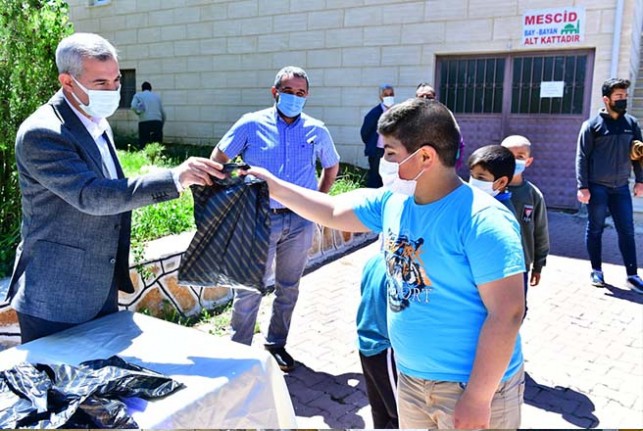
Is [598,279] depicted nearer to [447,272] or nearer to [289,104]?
[289,104]

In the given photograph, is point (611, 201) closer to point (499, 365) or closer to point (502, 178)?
point (502, 178)

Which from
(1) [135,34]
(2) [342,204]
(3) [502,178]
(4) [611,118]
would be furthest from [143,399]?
(1) [135,34]

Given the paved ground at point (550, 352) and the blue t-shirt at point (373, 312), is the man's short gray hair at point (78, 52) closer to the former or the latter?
the blue t-shirt at point (373, 312)

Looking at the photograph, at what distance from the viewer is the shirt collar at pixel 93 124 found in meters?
2.41

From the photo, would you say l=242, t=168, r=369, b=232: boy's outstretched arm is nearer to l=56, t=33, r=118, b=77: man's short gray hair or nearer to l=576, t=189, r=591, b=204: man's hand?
l=56, t=33, r=118, b=77: man's short gray hair

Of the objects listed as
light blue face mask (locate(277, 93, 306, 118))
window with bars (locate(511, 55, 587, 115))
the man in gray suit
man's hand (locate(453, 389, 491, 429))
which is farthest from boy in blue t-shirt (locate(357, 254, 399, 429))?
window with bars (locate(511, 55, 587, 115))

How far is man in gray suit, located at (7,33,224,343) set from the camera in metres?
2.22

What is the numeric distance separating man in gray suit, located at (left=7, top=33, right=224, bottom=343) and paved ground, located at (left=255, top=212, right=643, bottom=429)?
1.60 metres

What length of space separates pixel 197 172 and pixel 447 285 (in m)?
1.06

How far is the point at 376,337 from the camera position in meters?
2.59

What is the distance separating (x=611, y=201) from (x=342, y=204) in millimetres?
4526

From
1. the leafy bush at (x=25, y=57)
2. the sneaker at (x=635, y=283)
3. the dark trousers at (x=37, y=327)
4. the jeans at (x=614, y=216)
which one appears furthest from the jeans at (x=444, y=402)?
the sneaker at (x=635, y=283)

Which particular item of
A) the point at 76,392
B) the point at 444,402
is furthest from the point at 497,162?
the point at 76,392

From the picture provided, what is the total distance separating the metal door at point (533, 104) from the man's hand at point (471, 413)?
8694 millimetres
